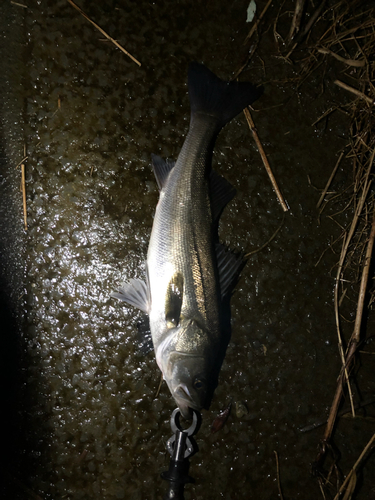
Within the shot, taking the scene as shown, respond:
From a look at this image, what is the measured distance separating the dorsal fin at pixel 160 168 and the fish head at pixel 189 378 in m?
1.05

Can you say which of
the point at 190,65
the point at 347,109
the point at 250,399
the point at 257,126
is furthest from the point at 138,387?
the point at 347,109

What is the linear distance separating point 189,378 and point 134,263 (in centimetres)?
81

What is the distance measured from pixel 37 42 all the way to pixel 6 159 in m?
0.80

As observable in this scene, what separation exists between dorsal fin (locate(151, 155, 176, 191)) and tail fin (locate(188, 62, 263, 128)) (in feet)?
1.26

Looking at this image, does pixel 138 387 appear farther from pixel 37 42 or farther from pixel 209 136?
pixel 37 42

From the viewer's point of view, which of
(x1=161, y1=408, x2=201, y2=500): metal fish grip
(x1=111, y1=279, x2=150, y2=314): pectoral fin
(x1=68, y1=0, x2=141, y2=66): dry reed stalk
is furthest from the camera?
(x1=68, y1=0, x2=141, y2=66): dry reed stalk

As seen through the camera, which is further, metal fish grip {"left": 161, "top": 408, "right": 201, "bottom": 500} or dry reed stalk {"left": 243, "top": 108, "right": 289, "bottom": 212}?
dry reed stalk {"left": 243, "top": 108, "right": 289, "bottom": 212}

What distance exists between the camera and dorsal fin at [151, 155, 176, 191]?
6.26 ft

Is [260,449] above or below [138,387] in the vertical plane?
below

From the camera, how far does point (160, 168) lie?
193cm

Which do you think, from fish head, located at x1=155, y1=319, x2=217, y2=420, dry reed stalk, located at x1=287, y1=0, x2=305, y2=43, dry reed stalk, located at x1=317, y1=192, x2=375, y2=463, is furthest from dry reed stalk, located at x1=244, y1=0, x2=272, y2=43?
fish head, located at x1=155, y1=319, x2=217, y2=420

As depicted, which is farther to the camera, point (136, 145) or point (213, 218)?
point (136, 145)

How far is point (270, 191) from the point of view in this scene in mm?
2230

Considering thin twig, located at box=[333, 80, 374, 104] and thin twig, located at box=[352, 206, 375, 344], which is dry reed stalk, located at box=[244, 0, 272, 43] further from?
thin twig, located at box=[352, 206, 375, 344]
